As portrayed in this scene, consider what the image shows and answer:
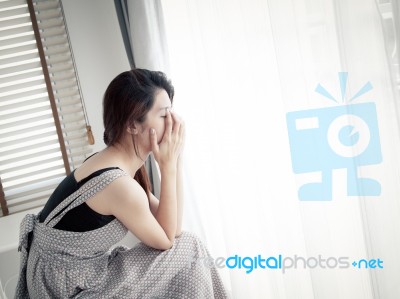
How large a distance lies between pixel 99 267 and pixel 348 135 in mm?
801

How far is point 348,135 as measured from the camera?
1.14 meters

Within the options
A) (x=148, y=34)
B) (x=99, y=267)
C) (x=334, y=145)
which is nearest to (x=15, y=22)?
(x=148, y=34)

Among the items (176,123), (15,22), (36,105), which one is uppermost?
(15,22)

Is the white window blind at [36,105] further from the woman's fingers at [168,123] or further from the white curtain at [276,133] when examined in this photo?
the woman's fingers at [168,123]

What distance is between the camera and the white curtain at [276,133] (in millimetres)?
1085

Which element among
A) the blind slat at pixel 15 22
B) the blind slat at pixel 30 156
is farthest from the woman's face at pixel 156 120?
the blind slat at pixel 15 22

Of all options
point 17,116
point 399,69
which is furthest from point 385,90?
point 17,116

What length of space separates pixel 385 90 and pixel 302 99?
0.82 ft

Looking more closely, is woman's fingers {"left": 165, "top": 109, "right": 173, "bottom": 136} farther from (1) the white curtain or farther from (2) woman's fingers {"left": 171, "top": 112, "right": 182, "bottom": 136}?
(1) the white curtain

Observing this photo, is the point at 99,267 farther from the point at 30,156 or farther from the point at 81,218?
the point at 30,156

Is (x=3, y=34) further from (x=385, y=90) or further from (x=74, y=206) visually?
(x=385, y=90)

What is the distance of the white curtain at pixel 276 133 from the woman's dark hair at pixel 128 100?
13.1 inches

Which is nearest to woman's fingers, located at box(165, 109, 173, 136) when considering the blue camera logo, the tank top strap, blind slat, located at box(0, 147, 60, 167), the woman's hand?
the woman's hand

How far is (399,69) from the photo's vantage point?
1.00 m
